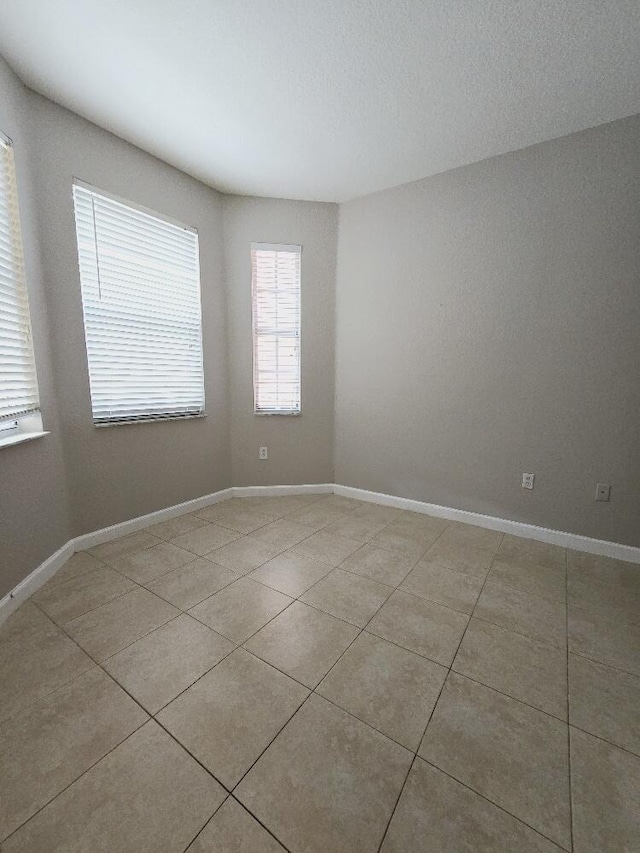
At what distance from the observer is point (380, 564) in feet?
7.39

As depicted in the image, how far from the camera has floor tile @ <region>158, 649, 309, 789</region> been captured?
43.2 inches

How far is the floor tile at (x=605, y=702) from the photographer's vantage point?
119 cm

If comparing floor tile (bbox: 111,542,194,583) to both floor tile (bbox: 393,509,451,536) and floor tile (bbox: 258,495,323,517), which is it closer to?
floor tile (bbox: 258,495,323,517)

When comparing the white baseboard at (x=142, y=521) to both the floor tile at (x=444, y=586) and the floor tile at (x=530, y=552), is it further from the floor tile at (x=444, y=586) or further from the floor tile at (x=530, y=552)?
the floor tile at (x=530, y=552)

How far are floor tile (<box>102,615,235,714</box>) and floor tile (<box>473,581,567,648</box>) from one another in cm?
131

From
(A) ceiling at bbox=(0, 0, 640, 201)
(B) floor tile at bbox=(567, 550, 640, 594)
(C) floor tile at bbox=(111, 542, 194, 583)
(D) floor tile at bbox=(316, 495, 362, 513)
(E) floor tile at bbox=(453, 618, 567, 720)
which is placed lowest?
(D) floor tile at bbox=(316, 495, 362, 513)

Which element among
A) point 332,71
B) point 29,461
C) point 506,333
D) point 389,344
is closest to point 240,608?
point 29,461

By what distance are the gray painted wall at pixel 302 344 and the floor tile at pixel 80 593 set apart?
152cm

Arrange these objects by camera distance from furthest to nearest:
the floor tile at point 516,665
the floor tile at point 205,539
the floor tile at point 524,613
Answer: the floor tile at point 205,539
the floor tile at point 524,613
the floor tile at point 516,665

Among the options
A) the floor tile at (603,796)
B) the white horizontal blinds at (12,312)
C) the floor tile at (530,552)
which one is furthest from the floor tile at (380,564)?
the white horizontal blinds at (12,312)

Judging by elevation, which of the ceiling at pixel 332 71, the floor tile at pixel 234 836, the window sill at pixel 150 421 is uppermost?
the ceiling at pixel 332 71

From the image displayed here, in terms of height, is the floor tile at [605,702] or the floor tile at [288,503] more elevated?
the floor tile at [605,702]

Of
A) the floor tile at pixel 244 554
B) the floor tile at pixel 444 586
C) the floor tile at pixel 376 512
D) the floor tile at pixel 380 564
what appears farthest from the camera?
the floor tile at pixel 376 512

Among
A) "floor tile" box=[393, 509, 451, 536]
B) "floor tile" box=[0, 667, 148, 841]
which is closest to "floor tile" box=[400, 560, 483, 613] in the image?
"floor tile" box=[393, 509, 451, 536]
